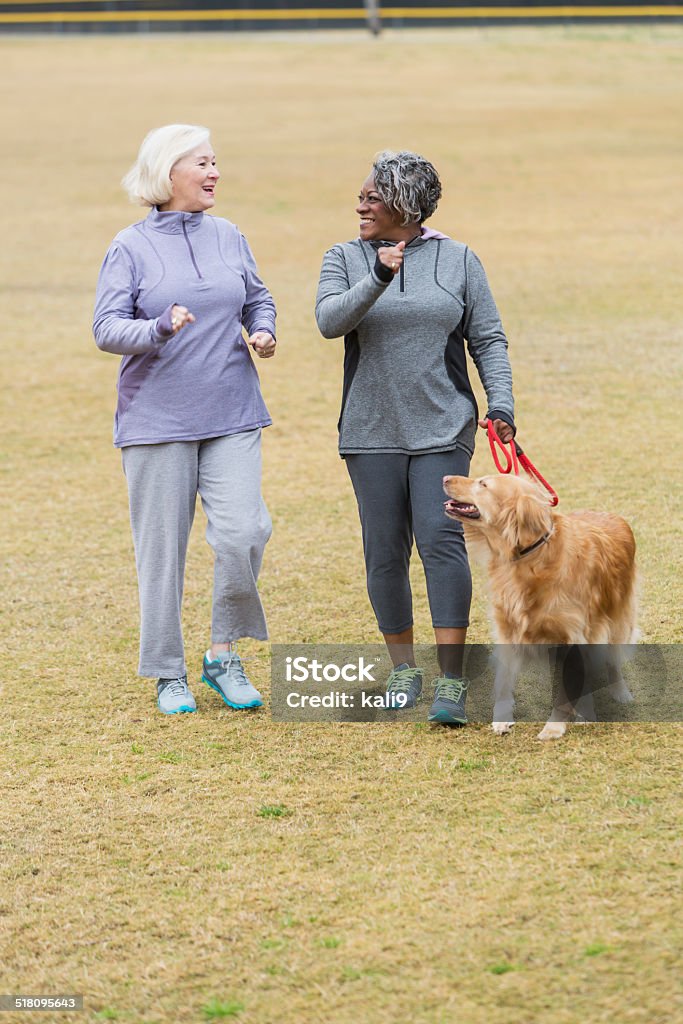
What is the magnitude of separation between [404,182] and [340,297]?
426 millimetres

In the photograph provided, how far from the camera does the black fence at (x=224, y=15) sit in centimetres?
4684

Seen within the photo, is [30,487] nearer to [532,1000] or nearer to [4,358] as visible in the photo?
[4,358]

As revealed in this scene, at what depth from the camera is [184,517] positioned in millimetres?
5012

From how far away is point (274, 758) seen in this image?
187 inches

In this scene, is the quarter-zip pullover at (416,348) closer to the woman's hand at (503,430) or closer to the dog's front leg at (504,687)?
the woman's hand at (503,430)

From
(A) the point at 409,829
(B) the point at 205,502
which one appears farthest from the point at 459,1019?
(B) the point at 205,502

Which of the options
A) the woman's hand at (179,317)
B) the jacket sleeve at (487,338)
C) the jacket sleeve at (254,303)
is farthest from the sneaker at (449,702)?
the woman's hand at (179,317)

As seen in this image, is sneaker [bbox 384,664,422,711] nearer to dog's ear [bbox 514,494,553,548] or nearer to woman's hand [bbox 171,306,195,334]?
dog's ear [bbox 514,494,553,548]

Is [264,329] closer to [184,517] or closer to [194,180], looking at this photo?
[194,180]

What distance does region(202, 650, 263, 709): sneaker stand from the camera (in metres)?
5.17

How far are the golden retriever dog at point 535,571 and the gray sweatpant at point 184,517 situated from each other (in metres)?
0.76

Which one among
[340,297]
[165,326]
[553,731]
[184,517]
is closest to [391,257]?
[340,297]

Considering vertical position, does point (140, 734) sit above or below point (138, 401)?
below

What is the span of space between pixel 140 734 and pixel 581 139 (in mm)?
22972
